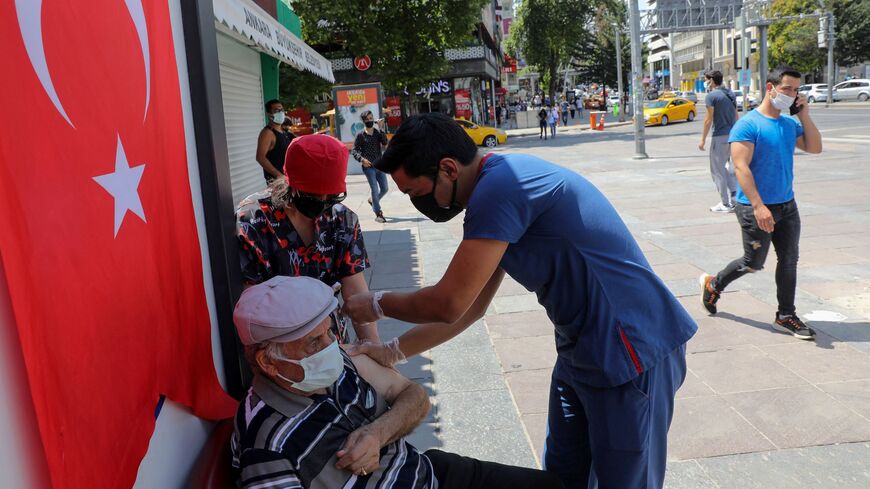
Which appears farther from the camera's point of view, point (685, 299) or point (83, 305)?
point (685, 299)

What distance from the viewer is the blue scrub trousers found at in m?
2.17

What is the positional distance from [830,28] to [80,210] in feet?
163

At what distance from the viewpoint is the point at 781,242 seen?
16.1 ft

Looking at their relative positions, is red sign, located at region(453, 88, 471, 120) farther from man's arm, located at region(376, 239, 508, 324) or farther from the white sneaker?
man's arm, located at region(376, 239, 508, 324)

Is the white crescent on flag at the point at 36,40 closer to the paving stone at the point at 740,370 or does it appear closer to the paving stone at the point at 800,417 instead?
the paving stone at the point at 800,417

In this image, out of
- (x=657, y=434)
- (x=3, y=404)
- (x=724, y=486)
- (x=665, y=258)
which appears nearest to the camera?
(x=3, y=404)

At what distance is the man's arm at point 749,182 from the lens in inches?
187

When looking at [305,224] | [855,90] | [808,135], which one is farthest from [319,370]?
[855,90]

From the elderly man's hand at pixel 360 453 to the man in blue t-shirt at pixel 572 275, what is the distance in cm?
42

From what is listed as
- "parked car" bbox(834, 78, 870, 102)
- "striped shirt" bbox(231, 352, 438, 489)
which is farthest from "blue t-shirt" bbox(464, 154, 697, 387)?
"parked car" bbox(834, 78, 870, 102)

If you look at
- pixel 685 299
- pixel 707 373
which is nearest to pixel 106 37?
pixel 707 373

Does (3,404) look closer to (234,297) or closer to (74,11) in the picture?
(74,11)

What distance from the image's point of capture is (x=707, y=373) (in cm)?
441

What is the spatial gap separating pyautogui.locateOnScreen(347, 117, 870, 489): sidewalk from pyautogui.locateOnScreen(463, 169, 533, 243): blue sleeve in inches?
73.8
